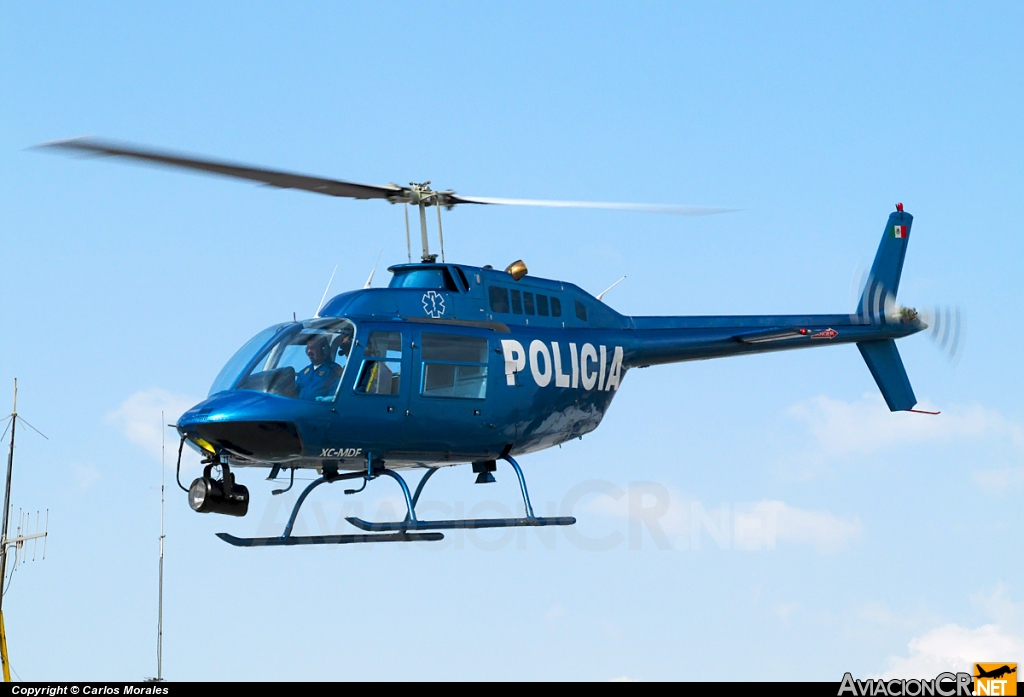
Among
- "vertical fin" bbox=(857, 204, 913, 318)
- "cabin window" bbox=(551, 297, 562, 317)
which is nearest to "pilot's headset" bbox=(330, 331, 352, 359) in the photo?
"cabin window" bbox=(551, 297, 562, 317)

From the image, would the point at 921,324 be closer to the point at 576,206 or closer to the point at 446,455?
the point at 576,206

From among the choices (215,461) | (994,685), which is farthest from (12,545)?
(994,685)

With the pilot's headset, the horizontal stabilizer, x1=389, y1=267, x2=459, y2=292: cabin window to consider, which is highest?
x1=389, y1=267, x2=459, y2=292: cabin window

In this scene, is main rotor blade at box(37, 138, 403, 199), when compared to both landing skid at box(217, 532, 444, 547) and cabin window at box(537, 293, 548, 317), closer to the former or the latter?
cabin window at box(537, 293, 548, 317)

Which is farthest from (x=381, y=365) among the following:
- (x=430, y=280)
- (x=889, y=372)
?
(x=889, y=372)

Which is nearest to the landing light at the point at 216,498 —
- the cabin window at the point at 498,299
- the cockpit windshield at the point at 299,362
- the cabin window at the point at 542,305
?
the cockpit windshield at the point at 299,362

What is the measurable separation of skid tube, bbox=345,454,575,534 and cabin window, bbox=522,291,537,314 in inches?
88.6

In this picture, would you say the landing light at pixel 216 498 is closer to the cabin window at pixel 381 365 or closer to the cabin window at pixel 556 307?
the cabin window at pixel 381 365

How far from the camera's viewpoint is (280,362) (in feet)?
59.2

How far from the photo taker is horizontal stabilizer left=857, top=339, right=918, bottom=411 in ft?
86.5

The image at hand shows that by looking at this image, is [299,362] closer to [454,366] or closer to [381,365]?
[381,365]

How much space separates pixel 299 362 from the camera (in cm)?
1808

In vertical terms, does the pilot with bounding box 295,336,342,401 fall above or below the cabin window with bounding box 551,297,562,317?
below

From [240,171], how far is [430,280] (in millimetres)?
3509
